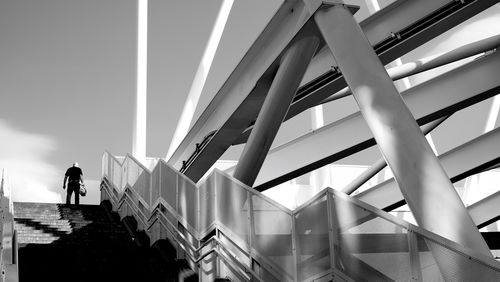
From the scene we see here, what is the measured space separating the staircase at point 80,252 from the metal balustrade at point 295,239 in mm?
582

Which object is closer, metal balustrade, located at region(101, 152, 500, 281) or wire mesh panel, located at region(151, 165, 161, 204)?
metal balustrade, located at region(101, 152, 500, 281)

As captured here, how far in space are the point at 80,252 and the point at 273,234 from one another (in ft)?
14.2

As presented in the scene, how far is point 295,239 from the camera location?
26.5 ft

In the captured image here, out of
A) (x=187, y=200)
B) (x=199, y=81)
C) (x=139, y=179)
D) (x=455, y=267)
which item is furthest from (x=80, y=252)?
(x=199, y=81)

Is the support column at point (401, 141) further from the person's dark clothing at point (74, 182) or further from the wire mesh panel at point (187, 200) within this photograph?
the person's dark clothing at point (74, 182)

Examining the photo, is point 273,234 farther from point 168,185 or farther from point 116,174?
point 116,174

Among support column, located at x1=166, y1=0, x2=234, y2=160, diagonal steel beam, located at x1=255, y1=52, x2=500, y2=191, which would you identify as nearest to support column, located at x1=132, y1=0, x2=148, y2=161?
support column, located at x1=166, y1=0, x2=234, y2=160

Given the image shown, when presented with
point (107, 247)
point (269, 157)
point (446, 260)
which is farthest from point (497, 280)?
point (269, 157)

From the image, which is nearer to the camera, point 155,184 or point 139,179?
point 155,184

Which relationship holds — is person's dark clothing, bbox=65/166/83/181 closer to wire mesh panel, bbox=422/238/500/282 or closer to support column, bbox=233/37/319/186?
support column, bbox=233/37/319/186

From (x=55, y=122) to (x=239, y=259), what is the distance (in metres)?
38.3

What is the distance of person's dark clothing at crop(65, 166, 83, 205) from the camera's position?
19.8 m

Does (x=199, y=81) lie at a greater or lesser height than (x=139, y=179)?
greater

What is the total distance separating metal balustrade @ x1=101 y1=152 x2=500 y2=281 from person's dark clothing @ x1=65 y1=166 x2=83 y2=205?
7036mm
